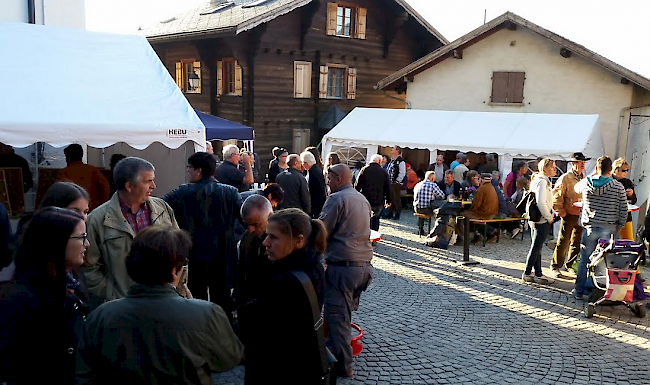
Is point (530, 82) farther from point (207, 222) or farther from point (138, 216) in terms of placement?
point (138, 216)

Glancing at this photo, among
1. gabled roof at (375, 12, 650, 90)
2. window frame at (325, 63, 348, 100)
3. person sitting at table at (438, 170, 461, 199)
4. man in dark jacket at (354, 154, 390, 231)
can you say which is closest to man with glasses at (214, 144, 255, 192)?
man in dark jacket at (354, 154, 390, 231)

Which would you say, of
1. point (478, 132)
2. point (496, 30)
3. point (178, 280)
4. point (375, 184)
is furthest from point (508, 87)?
point (178, 280)

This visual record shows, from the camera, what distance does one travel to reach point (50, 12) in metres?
9.22

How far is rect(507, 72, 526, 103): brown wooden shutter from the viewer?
15.5 meters

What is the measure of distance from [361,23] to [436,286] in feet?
49.5

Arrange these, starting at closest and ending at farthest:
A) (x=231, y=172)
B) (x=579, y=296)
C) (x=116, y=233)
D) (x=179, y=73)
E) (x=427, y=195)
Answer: (x=116, y=233) < (x=231, y=172) < (x=579, y=296) < (x=427, y=195) < (x=179, y=73)

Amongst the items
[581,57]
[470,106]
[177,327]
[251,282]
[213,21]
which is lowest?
[251,282]

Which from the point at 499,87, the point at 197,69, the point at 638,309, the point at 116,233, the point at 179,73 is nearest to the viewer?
the point at 116,233

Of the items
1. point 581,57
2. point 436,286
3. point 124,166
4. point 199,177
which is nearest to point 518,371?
point 436,286

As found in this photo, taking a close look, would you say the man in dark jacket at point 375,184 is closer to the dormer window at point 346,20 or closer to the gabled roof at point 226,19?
the gabled roof at point 226,19

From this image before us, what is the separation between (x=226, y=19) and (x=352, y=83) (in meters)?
5.37

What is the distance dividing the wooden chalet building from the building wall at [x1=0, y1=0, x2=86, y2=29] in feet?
22.9

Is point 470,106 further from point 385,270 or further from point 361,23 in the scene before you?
point 385,270

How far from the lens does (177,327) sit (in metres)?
1.91
